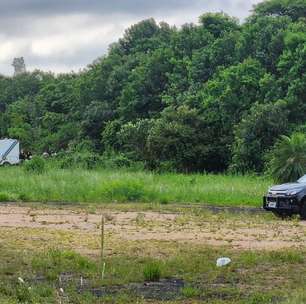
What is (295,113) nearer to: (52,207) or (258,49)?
(258,49)

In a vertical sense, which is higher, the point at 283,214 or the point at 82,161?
the point at 283,214

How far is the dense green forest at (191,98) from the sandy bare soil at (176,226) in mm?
24237

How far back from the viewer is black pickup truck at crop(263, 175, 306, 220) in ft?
68.3

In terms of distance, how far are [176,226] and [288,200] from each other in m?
4.25

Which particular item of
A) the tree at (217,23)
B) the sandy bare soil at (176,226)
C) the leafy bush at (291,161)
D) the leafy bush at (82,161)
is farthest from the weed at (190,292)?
the tree at (217,23)

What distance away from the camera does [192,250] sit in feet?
43.4

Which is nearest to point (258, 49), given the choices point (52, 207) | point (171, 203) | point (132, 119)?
point (132, 119)

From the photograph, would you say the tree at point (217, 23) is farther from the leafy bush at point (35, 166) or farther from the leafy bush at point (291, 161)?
the leafy bush at point (291, 161)

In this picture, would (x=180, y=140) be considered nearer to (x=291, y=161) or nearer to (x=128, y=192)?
(x=291, y=161)

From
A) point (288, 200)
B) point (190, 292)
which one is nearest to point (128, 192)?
point (288, 200)

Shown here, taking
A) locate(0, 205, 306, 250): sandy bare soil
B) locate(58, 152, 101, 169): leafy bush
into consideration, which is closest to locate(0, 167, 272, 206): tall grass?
locate(0, 205, 306, 250): sandy bare soil

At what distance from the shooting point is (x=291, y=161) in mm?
29828

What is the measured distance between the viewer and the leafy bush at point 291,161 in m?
29.7

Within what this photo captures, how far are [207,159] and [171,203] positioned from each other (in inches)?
932
